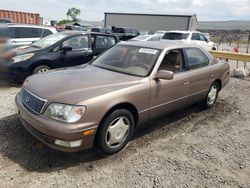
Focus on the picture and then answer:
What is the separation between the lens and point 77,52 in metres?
7.09

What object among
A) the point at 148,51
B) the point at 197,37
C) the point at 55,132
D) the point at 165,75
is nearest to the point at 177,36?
the point at 197,37

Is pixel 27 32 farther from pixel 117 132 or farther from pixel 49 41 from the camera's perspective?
pixel 117 132

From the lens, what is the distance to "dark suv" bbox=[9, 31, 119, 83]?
20.6ft

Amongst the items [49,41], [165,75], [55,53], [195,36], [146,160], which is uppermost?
[195,36]

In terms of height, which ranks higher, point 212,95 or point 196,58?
point 196,58

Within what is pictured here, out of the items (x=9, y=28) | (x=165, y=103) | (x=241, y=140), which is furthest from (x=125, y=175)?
(x=9, y=28)

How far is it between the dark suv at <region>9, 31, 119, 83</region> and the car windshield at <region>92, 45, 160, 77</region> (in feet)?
8.24

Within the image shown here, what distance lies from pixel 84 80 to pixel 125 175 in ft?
4.72

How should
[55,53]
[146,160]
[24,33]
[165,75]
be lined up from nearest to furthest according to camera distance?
[146,160] < [165,75] < [55,53] < [24,33]

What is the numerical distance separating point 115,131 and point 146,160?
583 mm

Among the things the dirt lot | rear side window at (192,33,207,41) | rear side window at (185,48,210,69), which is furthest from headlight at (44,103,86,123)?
rear side window at (192,33,207,41)

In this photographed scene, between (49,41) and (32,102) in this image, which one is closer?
(32,102)

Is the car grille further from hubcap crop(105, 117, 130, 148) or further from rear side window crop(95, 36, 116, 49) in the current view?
rear side window crop(95, 36, 116, 49)

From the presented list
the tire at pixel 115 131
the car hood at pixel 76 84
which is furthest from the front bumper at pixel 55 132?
the car hood at pixel 76 84
